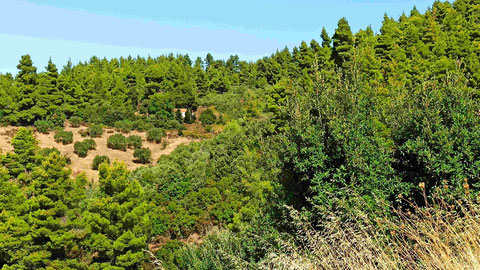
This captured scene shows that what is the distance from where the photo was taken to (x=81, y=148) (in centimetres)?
5056

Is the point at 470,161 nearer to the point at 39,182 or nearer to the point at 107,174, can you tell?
the point at 107,174

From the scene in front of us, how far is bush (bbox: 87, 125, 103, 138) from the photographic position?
58.0 m

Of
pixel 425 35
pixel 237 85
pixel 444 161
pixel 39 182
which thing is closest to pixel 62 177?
pixel 39 182

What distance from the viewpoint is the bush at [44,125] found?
56062 mm

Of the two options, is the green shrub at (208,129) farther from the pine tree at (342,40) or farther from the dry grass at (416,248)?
the dry grass at (416,248)

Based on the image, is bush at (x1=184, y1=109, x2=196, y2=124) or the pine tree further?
bush at (x1=184, y1=109, x2=196, y2=124)

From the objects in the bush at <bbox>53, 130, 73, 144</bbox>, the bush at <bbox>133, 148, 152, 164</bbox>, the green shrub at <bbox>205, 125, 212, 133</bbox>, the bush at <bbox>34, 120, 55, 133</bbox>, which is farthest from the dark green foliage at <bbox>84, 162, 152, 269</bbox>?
the green shrub at <bbox>205, 125, 212, 133</bbox>

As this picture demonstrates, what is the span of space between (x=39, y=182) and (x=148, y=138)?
36.5 m

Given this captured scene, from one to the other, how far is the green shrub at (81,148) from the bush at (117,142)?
400cm

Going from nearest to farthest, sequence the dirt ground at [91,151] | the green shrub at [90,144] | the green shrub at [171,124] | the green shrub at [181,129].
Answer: the dirt ground at [91,151] → the green shrub at [90,144] → the green shrub at [181,129] → the green shrub at [171,124]

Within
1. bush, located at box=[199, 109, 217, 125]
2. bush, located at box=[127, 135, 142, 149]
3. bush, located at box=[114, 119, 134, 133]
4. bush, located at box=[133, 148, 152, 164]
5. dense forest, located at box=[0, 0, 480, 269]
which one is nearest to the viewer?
dense forest, located at box=[0, 0, 480, 269]

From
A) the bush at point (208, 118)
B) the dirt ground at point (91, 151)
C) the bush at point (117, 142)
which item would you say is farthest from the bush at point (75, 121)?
the bush at point (208, 118)

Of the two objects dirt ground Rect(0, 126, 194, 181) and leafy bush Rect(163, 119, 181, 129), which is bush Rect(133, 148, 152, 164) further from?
leafy bush Rect(163, 119, 181, 129)

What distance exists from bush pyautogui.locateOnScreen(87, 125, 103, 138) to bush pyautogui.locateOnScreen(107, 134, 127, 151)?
383 cm
